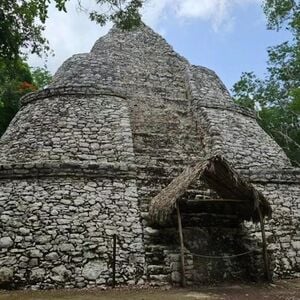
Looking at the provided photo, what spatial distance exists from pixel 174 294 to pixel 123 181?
2.73m

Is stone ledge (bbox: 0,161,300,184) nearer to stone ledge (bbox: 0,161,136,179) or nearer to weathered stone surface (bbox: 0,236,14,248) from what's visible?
stone ledge (bbox: 0,161,136,179)

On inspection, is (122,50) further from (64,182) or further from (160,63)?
(64,182)

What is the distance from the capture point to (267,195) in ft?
28.6

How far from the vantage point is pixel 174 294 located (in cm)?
600

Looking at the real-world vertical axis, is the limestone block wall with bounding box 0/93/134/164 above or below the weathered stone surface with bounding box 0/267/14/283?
above

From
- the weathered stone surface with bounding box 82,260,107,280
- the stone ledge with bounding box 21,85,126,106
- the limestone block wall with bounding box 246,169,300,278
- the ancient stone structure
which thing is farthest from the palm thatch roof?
the stone ledge with bounding box 21,85,126,106

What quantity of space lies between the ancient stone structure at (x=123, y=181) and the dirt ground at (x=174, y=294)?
0.36 m

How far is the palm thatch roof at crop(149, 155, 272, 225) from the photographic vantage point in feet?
22.6

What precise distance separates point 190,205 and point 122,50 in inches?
333

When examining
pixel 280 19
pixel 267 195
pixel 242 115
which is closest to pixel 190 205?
pixel 267 195

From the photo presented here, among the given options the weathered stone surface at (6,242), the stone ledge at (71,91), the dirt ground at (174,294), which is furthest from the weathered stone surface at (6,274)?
the stone ledge at (71,91)

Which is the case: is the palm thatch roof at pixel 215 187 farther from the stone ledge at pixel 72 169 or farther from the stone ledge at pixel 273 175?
the stone ledge at pixel 273 175

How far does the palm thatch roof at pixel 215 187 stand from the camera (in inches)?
271

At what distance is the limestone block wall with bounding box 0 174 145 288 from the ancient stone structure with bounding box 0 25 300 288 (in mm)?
17
